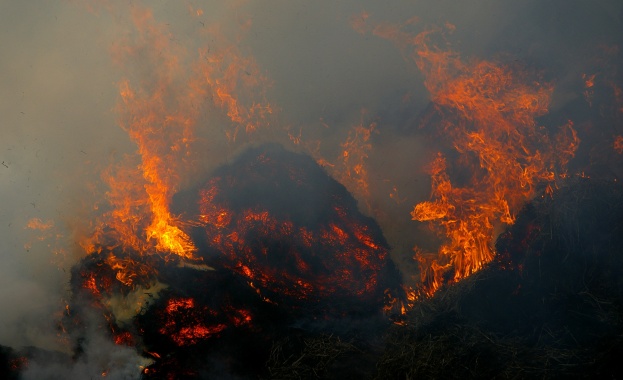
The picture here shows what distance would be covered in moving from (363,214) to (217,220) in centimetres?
477

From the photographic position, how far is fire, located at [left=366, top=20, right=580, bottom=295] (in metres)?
10.5

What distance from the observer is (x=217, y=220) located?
37.1ft

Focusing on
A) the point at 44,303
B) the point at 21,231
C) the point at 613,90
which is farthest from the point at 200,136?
the point at 613,90

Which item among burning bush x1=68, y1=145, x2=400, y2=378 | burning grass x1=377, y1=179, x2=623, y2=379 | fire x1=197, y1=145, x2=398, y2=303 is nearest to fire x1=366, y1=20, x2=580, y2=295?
burning grass x1=377, y1=179, x2=623, y2=379

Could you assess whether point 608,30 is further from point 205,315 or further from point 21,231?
point 21,231

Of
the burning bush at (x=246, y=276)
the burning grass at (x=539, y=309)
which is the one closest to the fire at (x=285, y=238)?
the burning bush at (x=246, y=276)

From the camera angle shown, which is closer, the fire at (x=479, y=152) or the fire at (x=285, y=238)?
the fire at (x=479, y=152)

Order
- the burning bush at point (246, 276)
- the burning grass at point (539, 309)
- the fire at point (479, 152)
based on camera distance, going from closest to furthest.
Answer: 1. the burning grass at point (539, 309)
2. the burning bush at point (246, 276)
3. the fire at point (479, 152)

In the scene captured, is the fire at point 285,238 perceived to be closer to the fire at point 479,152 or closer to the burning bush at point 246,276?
the burning bush at point 246,276

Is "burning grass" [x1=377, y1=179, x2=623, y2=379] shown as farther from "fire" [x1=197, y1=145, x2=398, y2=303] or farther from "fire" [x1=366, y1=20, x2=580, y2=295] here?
"fire" [x1=197, y1=145, x2=398, y2=303]

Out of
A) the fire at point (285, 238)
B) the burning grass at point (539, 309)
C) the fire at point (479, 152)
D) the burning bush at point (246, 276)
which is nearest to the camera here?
the burning grass at point (539, 309)

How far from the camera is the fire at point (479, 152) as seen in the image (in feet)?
34.4

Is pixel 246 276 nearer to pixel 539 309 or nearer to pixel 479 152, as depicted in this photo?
pixel 539 309

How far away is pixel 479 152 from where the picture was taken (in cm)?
1109
